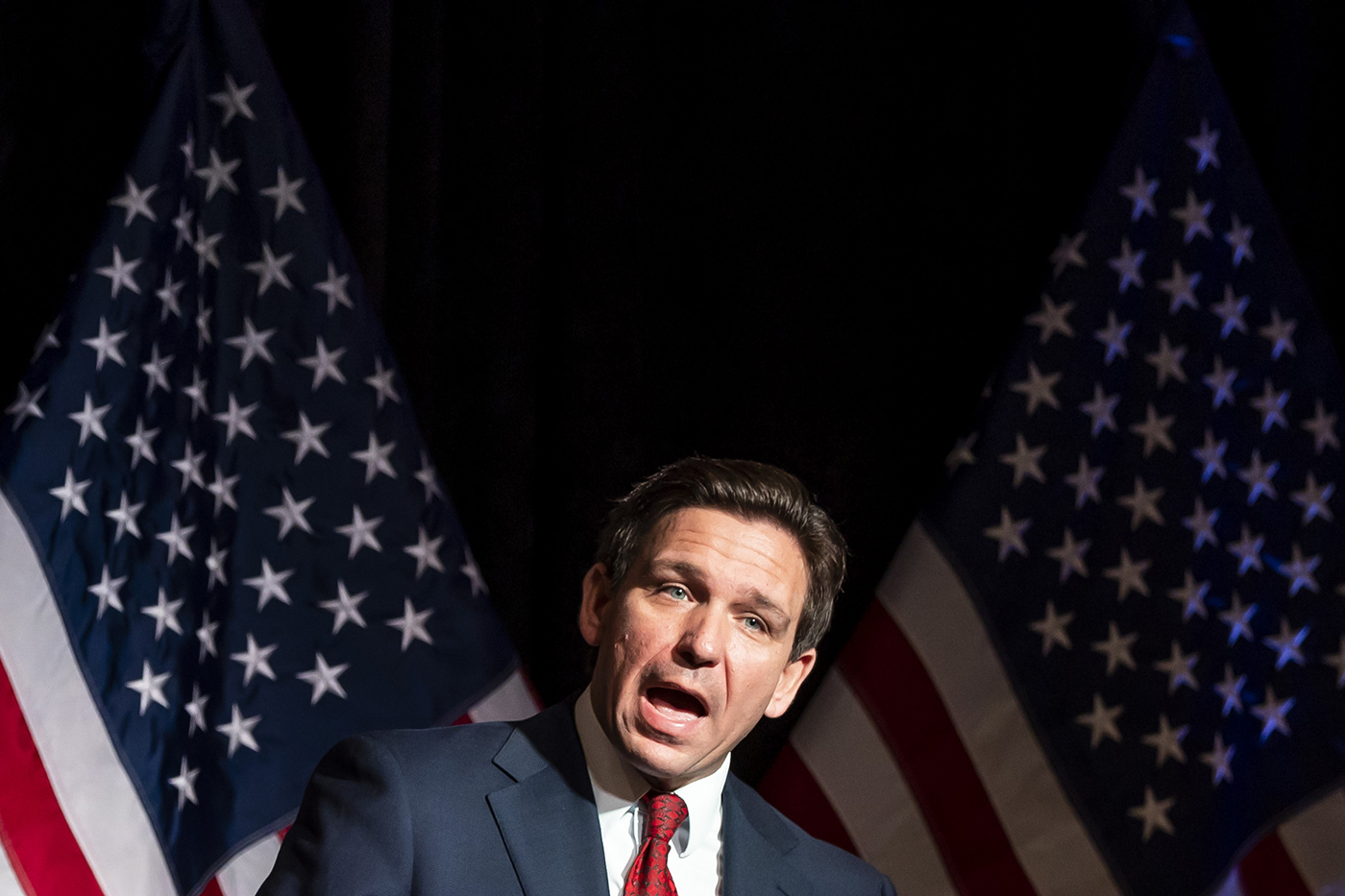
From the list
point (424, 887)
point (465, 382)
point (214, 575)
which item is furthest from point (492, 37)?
point (424, 887)

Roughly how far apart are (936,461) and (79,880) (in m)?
2.27

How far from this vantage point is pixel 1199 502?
306cm

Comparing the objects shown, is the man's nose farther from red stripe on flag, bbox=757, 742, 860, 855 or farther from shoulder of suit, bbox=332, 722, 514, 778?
red stripe on flag, bbox=757, 742, 860, 855

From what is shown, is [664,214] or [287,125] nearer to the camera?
[287,125]

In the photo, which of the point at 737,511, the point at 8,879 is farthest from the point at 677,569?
the point at 8,879

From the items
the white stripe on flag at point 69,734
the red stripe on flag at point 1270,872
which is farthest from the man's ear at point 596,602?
the red stripe on flag at point 1270,872

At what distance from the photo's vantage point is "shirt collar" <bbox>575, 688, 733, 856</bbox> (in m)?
1.86

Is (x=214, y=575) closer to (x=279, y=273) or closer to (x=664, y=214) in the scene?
(x=279, y=273)

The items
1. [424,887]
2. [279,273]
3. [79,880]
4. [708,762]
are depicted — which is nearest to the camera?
[424,887]

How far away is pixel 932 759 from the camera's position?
3.06 metres

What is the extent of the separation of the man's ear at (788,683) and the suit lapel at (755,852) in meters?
0.14

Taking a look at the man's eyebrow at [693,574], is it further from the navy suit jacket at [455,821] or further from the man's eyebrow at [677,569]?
the navy suit jacket at [455,821]

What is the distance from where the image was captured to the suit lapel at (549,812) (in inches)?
68.3

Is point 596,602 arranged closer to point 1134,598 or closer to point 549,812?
point 549,812
